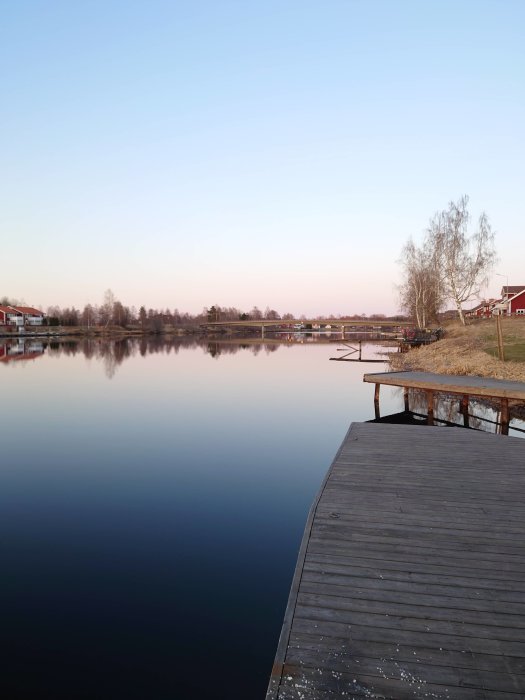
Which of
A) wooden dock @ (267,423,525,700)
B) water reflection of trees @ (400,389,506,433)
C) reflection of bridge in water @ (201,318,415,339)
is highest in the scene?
reflection of bridge in water @ (201,318,415,339)

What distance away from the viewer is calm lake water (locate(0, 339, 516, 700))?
4668mm

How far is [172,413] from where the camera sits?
711 inches

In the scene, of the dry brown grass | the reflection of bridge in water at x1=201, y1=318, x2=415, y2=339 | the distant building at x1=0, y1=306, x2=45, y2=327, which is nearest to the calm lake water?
the dry brown grass

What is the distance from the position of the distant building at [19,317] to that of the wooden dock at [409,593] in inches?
4367

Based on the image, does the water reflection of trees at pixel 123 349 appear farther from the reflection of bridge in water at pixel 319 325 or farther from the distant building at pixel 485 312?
the distant building at pixel 485 312

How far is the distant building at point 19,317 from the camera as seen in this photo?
105m

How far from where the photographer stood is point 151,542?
7344 mm

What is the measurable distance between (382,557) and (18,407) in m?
18.5

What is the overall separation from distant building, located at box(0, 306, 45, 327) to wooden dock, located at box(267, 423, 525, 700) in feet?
364

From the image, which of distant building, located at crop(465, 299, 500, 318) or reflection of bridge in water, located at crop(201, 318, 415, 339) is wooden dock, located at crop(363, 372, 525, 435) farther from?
distant building, located at crop(465, 299, 500, 318)

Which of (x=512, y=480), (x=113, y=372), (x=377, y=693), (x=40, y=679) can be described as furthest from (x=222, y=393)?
(x=377, y=693)

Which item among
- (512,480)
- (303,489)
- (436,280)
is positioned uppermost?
(436,280)

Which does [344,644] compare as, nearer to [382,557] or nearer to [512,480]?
[382,557]

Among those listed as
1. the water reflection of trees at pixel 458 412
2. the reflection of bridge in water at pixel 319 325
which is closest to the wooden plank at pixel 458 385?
the water reflection of trees at pixel 458 412
